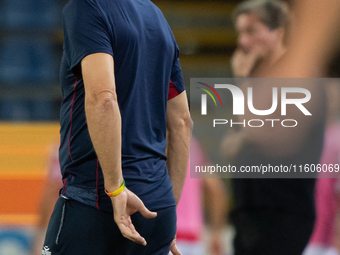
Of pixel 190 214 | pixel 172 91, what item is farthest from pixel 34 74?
pixel 172 91

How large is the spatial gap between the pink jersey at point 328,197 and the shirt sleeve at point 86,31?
66.0 inches

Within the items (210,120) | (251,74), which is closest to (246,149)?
(251,74)

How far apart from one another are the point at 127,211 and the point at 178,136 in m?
0.31

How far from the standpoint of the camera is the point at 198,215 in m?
2.29

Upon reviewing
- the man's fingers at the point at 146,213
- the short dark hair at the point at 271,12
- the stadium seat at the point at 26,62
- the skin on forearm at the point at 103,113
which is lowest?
the stadium seat at the point at 26,62

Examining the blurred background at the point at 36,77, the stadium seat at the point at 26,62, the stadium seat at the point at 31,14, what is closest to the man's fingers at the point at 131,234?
the blurred background at the point at 36,77

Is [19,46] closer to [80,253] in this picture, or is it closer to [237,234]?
[237,234]

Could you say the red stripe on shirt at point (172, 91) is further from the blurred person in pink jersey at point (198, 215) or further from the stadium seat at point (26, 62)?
the stadium seat at point (26, 62)

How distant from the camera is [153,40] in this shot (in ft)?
2.92

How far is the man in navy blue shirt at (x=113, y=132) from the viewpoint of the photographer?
2.51 feet

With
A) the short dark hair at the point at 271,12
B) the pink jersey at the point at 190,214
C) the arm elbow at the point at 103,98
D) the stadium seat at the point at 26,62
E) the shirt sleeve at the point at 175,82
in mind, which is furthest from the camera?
the stadium seat at the point at 26,62

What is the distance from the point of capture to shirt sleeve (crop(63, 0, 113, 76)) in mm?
769

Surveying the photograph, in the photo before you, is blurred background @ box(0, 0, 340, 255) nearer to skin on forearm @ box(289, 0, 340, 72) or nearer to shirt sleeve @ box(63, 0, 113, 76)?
skin on forearm @ box(289, 0, 340, 72)

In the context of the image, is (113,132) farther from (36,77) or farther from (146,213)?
(36,77)
